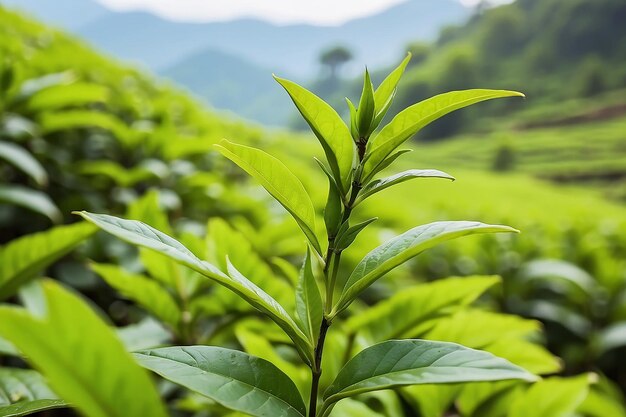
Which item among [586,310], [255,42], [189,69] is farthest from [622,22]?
[255,42]

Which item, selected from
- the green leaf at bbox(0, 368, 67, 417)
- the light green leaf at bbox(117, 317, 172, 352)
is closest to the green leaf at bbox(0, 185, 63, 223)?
the light green leaf at bbox(117, 317, 172, 352)

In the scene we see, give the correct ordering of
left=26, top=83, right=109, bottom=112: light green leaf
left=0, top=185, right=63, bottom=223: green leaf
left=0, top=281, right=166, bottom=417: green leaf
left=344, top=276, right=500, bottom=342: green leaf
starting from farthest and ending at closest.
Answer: left=26, top=83, right=109, bottom=112: light green leaf < left=0, top=185, right=63, bottom=223: green leaf < left=344, top=276, right=500, bottom=342: green leaf < left=0, top=281, right=166, bottom=417: green leaf

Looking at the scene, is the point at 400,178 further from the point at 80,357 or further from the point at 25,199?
the point at 25,199

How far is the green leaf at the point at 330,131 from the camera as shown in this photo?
24.1 inches

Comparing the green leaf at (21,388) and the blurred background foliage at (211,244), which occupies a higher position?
the blurred background foliage at (211,244)

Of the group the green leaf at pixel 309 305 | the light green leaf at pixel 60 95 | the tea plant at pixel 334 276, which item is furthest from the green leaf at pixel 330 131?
the light green leaf at pixel 60 95

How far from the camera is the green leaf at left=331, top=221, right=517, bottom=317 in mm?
527

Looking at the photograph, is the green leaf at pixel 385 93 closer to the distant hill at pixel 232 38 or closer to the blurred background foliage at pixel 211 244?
the blurred background foliage at pixel 211 244

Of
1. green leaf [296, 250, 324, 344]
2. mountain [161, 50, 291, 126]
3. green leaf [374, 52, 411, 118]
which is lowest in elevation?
green leaf [296, 250, 324, 344]

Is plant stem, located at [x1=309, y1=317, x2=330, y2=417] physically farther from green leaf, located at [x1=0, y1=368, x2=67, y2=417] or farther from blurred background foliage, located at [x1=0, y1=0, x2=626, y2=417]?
green leaf, located at [x1=0, y1=368, x2=67, y2=417]

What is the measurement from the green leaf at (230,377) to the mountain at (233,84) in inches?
5020

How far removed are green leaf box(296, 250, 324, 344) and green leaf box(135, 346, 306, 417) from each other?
0.28 ft

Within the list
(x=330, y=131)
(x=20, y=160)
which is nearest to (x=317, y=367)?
(x=330, y=131)

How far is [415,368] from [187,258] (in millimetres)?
266
